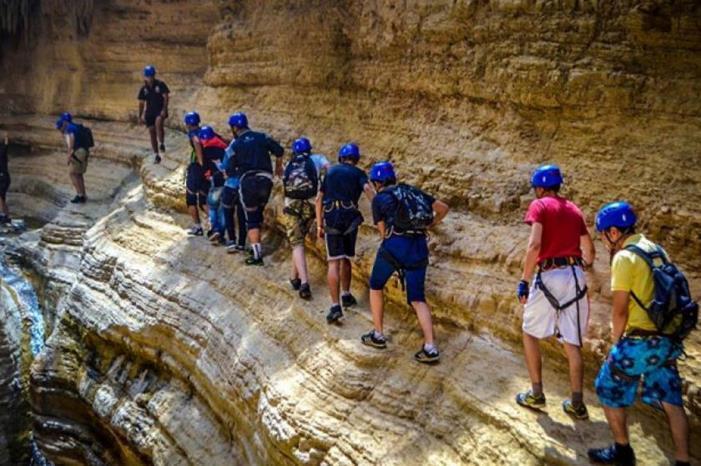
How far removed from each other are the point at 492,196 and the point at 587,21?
1.71 m

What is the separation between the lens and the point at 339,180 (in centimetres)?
559

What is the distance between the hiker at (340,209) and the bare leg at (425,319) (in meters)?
0.95

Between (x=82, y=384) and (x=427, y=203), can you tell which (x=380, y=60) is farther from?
(x=82, y=384)

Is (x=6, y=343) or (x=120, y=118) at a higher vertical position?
(x=120, y=118)

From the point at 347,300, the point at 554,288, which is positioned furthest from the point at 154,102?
the point at 554,288

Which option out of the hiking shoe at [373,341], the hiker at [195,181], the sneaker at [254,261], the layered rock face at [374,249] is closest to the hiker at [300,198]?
the layered rock face at [374,249]

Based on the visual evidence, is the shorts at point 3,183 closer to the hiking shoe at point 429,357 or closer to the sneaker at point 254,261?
the sneaker at point 254,261

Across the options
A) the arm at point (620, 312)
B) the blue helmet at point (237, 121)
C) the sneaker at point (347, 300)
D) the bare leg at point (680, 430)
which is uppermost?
the blue helmet at point (237, 121)

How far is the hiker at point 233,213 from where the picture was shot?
7.14m

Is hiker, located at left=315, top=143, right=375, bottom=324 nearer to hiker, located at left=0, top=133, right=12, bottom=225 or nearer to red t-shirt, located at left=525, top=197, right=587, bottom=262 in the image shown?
red t-shirt, located at left=525, top=197, right=587, bottom=262

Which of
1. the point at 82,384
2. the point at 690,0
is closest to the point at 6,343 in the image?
the point at 82,384

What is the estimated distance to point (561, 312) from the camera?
4098 millimetres

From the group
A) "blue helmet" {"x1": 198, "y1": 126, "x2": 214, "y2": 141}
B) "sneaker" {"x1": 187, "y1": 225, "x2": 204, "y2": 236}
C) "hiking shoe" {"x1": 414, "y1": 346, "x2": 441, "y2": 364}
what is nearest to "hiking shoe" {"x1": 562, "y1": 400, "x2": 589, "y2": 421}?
"hiking shoe" {"x1": 414, "y1": 346, "x2": 441, "y2": 364}

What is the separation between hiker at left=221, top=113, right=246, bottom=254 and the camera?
714cm
